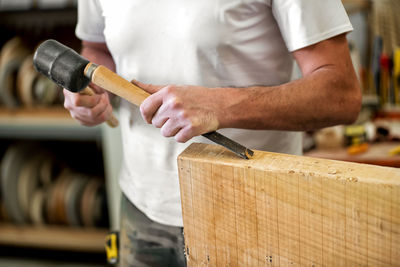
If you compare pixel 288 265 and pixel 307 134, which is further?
pixel 307 134

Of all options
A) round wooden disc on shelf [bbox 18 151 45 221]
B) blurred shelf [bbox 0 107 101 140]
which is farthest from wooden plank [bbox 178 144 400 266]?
round wooden disc on shelf [bbox 18 151 45 221]

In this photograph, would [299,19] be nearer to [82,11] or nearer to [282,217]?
[282,217]

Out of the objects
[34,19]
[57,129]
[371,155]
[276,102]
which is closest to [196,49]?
[276,102]

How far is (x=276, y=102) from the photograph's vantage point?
0.64 meters

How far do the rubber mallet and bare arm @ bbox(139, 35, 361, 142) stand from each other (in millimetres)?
23

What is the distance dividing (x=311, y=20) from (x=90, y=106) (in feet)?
1.30

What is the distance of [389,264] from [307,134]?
884 millimetres

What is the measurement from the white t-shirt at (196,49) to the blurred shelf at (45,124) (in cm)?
79

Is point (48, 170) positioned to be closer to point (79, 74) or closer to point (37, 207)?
point (37, 207)

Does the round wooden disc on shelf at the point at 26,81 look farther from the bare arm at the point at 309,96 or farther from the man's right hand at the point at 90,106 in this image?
the bare arm at the point at 309,96

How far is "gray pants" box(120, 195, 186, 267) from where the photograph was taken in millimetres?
773

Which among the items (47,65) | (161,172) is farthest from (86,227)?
(47,65)

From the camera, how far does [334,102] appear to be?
2.17ft

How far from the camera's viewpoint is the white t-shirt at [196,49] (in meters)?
0.65
